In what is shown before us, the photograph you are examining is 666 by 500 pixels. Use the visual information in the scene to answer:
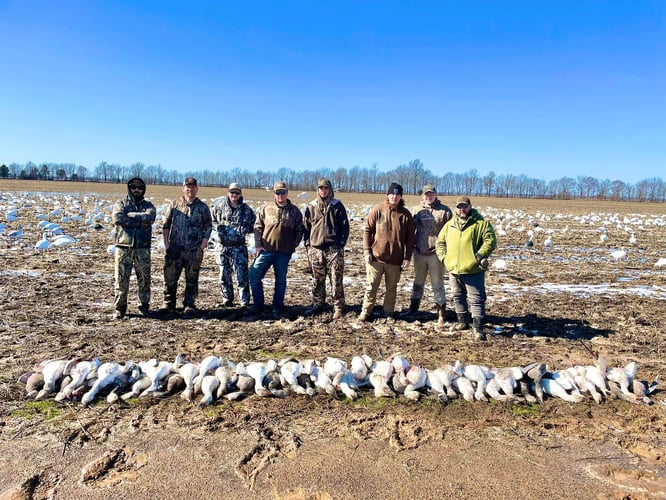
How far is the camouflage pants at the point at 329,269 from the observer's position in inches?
270

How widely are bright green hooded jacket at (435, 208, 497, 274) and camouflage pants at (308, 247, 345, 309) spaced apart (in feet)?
5.59

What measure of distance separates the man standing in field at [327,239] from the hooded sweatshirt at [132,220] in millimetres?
2401

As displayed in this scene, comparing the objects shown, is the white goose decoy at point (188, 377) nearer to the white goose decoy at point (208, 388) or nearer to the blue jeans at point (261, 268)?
the white goose decoy at point (208, 388)

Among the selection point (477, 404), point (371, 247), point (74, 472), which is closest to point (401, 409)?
point (477, 404)

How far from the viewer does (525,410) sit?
4086 millimetres

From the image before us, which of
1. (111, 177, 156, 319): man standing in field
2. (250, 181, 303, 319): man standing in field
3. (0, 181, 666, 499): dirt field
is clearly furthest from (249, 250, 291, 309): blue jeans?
(111, 177, 156, 319): man standing in field

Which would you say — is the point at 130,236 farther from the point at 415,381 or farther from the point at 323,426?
the point at 415,381

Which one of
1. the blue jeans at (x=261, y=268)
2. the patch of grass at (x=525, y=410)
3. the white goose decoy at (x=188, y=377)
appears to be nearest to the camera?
the patch of grass at (x=525, y=410)

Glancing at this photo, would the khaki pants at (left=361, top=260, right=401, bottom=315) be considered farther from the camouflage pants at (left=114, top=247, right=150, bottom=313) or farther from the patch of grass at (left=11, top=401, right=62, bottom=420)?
the patch of grass at (left=11, top=401, right=62, bottom=420)

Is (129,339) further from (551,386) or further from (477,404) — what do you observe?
(551,386)

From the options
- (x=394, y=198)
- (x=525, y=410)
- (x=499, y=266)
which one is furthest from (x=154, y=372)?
(x=499, y=266)

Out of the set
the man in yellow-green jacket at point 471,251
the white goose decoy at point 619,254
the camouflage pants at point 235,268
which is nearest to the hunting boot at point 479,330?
the man in yellow-green jacket at point 471,251

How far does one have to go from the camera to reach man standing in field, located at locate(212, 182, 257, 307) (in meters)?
7.09

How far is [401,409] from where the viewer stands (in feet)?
13.3
